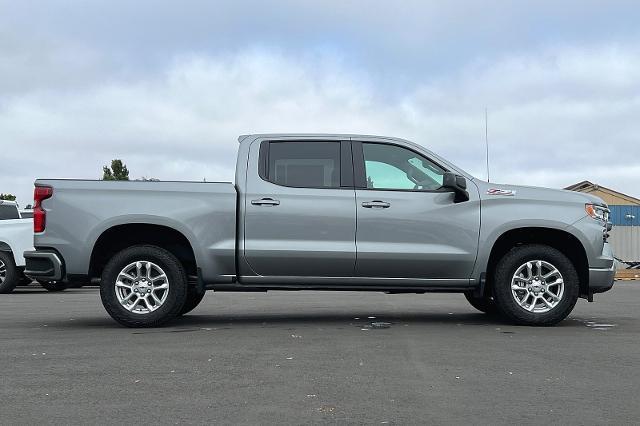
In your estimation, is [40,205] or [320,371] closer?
[320,371]

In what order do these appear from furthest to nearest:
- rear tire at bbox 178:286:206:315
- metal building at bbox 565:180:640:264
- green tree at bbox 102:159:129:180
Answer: green tree at bbox 102:159:129:180 < metal building at bbox 565:180:640:264 < rear tire at bbox 178:286:206:315

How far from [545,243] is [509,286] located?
0.80 m

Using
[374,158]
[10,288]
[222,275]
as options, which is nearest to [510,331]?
[374,158]

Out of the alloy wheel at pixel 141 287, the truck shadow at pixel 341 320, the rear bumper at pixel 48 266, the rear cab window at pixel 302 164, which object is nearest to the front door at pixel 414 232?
the rear cab window at pixel 302 164

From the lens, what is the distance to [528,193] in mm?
8570

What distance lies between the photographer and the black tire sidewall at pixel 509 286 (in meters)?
8.44

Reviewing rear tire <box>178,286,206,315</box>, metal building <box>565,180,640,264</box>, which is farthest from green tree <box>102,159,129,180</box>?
rear tire <box>178,286,206,315</box>

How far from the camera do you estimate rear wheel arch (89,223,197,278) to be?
27.8 ft

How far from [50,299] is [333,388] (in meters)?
9.52

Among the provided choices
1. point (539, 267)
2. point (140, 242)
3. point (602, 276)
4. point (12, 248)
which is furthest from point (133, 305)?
point (12, 248)

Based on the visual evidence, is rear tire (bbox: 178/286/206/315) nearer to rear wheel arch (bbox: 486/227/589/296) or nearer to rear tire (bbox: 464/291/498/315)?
rear tire (bbox: 464/291/498/315)

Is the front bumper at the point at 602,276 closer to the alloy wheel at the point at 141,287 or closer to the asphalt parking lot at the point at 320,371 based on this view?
the asphalt parking lot at the point at 320,371

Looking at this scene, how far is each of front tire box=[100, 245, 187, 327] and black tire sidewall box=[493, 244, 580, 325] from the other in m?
3.38

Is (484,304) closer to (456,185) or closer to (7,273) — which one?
(456,185)
